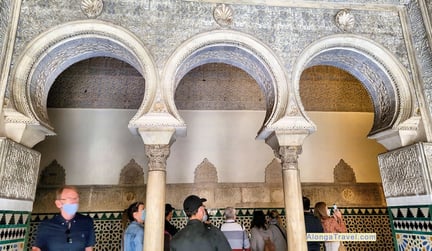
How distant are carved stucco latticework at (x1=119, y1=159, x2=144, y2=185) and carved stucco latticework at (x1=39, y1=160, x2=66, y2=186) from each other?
1.00 metres

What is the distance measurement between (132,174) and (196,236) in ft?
11.5

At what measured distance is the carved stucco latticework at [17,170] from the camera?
9.49 ft

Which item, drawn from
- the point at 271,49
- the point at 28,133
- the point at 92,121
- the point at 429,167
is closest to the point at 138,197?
the point at 92,121

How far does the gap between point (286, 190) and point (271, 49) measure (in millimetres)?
1674

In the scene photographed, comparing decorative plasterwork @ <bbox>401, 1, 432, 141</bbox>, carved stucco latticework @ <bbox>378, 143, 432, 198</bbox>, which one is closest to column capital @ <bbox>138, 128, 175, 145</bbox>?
carved stucco latticework @ <bbox>378, 143, 432, 198</bbox>

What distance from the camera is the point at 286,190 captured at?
11.3 feet

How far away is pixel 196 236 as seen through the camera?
228 centimetres

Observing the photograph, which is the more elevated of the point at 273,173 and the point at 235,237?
the point at 273,173

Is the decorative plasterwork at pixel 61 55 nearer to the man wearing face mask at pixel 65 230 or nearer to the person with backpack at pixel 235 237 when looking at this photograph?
the man wearing face mask at pixel 65 230

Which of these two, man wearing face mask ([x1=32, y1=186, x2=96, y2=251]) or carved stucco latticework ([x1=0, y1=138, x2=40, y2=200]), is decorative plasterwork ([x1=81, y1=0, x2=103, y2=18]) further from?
man wearing face mask ([x1=32, y1=186, x2=96, y2=251])

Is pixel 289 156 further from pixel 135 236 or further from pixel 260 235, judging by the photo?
pixel 135 236

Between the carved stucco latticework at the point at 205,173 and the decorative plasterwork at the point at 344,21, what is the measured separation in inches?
122

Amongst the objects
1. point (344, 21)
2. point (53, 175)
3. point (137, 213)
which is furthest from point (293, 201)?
point (53, 175)

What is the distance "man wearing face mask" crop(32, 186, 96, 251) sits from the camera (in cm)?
237
